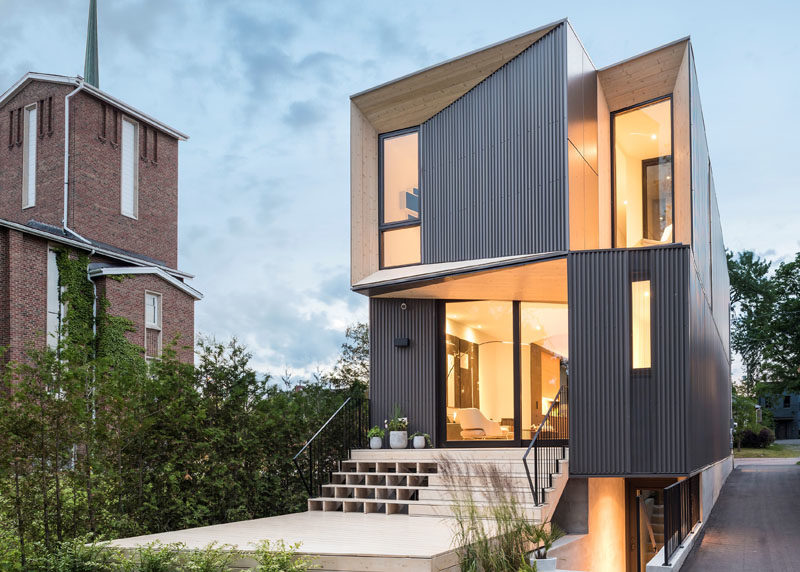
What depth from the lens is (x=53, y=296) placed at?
20.6 meters

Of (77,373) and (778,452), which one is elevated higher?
(77,373)

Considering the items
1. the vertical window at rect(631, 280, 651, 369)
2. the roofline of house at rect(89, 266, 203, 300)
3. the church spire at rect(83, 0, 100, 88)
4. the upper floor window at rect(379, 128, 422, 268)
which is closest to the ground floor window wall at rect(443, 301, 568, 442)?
the upper floor window at rect(379, 128, 422, 268)

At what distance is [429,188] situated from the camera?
1262 cm

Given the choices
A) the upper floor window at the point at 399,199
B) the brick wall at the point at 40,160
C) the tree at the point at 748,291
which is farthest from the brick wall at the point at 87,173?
the tree at the point at 748,291

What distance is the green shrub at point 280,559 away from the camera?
6.59 m

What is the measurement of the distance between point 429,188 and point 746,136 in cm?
11714

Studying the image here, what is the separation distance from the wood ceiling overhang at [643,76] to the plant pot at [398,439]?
632cm

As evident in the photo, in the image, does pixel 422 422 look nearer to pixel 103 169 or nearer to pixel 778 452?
pixel 103 169

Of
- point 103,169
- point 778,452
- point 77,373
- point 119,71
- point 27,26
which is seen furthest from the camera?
point 778,452

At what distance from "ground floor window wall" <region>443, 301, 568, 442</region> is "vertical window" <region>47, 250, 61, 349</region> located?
40.6 ft

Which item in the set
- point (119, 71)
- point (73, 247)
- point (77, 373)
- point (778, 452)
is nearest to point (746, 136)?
point (778, 452)

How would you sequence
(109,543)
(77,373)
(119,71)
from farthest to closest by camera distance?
(119,71) → (77,373) → (109,543)

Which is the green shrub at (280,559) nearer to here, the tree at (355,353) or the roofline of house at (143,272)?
the roofline of house at (143,272)

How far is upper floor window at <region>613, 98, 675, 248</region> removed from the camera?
12.1 metres
